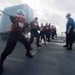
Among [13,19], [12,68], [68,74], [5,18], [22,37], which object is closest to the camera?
[68,74]

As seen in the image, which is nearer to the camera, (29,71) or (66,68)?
(29,71)

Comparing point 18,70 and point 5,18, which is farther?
point 5,18

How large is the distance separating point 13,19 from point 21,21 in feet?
1.12

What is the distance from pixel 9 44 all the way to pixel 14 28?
63 cm

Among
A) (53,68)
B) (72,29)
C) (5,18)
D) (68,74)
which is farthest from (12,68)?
(5,18)

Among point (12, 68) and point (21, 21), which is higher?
point (21, 21)

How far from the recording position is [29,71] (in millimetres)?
5543

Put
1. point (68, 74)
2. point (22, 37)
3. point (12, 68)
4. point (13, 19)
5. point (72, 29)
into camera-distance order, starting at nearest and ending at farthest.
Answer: point (68, 74)
point (12, 68)
point (13, 19)
point (22, 37)
point (72, 29)

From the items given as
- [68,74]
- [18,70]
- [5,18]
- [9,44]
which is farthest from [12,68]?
[5,18]

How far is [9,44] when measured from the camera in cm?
612

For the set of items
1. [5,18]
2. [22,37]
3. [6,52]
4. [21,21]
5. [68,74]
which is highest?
[5,18]

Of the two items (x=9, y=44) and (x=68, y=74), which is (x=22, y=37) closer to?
(x=9, y=44)

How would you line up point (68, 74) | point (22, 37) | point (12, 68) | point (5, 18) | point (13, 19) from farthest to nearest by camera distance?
point (5, 18) < point (22, 37) < point (13, 19) < point (12, 68) < point (68, 74)

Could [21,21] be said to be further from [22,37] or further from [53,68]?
[53,68]
